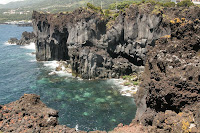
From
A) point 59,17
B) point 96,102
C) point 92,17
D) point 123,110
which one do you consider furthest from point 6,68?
point 123,110

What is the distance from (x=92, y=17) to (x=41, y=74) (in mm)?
26483

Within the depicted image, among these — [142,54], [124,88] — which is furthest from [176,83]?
[142,54]

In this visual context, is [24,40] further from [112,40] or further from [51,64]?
[112,40]

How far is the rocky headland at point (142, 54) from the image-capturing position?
2286cm

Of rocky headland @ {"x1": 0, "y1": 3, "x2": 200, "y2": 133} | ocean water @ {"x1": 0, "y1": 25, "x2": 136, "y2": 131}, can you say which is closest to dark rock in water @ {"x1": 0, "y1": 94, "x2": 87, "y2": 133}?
rocky headland @ {"x1": 0, "y1": 3, "x2": 200, "y2": 133}

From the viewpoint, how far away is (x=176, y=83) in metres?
23.2

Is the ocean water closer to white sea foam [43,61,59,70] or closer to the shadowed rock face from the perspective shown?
white sea foam [43,61,59,70]

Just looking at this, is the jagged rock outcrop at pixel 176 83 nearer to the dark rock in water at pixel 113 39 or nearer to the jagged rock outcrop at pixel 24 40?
the dark rock in water at pixel 113 39

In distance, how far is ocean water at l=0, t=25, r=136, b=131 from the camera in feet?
136

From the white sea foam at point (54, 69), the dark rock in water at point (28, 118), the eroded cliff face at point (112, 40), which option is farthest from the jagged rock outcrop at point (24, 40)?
the dark rock in water at point (28, 118)

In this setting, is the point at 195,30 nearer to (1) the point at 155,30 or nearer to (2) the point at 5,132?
(2) the point at 5,132

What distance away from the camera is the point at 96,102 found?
161 ft

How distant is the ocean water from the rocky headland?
7.93 meters

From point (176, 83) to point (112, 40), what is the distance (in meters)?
45.9
